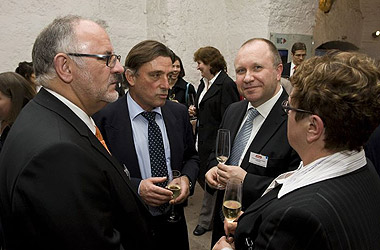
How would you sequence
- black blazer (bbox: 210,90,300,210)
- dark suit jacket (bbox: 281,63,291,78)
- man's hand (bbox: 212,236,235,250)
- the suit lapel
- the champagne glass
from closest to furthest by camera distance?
the suit lapel < man's hand (bbox: 212,236,235,250) < black blazer (bbox: 210,90,300,210) < the champagne glass < dark suit jacket (bbox: 281,63,291,78)

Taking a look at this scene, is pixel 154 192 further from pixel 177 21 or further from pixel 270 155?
pixel 177 21

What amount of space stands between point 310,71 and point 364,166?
1.42ft

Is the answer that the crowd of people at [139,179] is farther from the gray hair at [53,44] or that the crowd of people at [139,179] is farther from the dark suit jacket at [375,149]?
the dark suit jacket at [375,149]

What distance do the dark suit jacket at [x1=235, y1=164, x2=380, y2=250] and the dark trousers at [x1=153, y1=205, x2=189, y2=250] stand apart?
1078mm

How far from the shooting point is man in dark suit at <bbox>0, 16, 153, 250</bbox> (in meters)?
0.99

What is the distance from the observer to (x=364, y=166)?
115 cm

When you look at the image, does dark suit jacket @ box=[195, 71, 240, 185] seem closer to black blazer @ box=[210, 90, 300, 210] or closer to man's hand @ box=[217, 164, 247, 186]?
black blazer @ box=[210, 90, 300, 210]

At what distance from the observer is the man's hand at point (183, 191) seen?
1911 millimetres

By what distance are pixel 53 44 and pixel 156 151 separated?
1027 mm

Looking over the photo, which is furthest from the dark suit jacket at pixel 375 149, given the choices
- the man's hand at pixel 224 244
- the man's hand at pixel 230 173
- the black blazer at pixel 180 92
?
the black blazer at pixel 180 92

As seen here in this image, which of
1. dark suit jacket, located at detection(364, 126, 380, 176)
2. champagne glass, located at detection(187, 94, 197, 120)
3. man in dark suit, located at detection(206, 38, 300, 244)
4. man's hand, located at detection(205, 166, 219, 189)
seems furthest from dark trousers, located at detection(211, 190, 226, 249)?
champagne glass, located at detection(187, 94, 197, 120)

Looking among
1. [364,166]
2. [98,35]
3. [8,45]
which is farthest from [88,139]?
[8,45]

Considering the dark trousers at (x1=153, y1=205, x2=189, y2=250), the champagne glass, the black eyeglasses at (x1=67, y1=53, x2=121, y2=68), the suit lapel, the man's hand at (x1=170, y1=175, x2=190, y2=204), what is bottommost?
the dark trousers at (x1=153, y1=205, x2=189, y2=250)

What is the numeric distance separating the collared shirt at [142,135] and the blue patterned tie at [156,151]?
25mm
